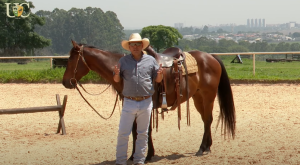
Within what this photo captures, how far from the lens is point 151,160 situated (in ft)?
20.0

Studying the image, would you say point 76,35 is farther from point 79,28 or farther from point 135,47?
point 135,47

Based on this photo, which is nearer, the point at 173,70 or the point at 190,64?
the point at 173,70

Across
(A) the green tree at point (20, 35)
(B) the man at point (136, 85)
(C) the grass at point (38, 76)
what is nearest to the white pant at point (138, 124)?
(B) the man at point (136, 85)

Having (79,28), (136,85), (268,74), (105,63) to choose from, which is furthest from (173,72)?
(79,28)

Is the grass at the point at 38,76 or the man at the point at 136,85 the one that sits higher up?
the man at the point at 136,85

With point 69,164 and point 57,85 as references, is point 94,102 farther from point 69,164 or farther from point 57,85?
point 69,164

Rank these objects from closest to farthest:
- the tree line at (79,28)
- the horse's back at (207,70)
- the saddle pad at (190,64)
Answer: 1. the saddle pad at (190,64)
2. the horse's back at (207,70)
3. the tree line at (79,28)

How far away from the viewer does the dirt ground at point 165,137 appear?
20.5ft

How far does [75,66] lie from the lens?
6.00 metres

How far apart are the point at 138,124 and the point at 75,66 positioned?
1.26 metres
